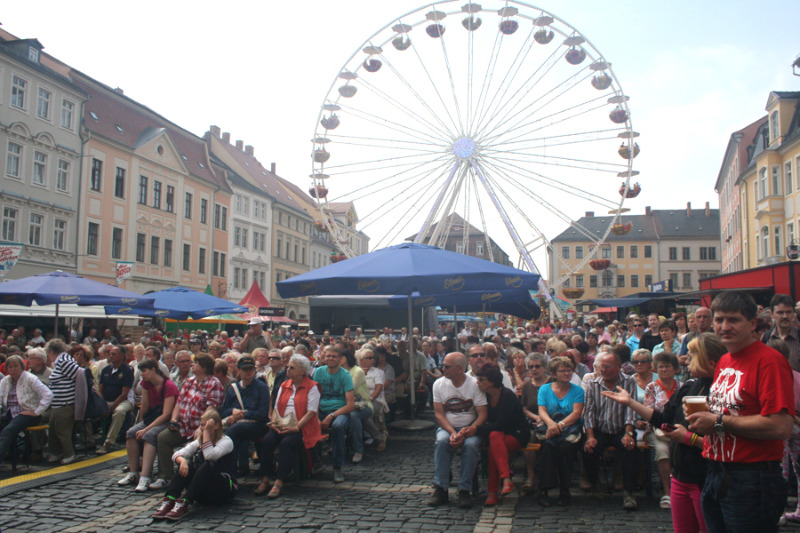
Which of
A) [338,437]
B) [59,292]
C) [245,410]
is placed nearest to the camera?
[245,410]

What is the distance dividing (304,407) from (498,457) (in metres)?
2.24

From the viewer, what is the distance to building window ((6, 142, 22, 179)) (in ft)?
93.7

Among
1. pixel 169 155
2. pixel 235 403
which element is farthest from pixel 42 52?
pixel 235 403

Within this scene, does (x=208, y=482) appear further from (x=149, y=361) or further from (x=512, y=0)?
(x=512, y=0)

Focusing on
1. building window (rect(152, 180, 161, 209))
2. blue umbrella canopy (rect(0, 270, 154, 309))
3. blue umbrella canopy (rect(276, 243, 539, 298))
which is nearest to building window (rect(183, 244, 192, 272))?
building window (rect(152, 180, 161, 209))

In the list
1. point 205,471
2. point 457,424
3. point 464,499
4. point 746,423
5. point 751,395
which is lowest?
point 464,499

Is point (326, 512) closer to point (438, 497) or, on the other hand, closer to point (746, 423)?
point (438, 497)

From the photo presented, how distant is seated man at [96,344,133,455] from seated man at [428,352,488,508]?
4.74 m

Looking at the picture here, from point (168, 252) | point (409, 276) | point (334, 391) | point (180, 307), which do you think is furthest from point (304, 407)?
point (168, 252)

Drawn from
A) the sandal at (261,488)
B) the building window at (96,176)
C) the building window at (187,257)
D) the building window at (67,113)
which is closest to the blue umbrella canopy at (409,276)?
the sandal at (261,488)

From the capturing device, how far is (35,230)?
29891 millimetres

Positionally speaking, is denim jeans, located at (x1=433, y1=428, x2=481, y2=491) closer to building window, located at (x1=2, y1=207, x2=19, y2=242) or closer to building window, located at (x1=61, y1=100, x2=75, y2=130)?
building window, located at (x1=2, y1=207, x2=19, y2=242)

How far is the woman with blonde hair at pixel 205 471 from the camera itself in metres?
6.13

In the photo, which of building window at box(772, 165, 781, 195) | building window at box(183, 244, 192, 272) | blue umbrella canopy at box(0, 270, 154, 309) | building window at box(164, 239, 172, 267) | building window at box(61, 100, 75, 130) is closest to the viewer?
blue umbrella canopy at box(0, 270, 154, 309)
